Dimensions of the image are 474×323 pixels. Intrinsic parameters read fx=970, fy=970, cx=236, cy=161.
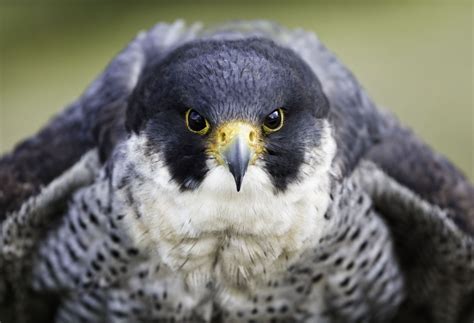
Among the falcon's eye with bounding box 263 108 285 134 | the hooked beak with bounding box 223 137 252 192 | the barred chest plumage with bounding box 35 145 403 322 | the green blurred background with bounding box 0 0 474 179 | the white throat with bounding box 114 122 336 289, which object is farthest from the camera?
the green blurred background with bounding box 0 0 474 179

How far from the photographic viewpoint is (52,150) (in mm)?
5438

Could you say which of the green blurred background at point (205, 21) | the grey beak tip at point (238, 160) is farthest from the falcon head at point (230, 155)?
the green blurred background at point (205, 21)

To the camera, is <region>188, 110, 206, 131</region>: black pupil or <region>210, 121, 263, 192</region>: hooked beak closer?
<region>210, 121, 263, 192</region>: hooked beak

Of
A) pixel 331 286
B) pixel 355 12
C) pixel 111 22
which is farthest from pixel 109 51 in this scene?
pixel 331 286

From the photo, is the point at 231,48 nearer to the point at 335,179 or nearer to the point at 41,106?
the point at 335,179

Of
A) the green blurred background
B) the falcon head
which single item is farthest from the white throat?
the green blurred background

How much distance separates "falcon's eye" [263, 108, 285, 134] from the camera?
14.1ft

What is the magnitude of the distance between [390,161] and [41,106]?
6.69 m

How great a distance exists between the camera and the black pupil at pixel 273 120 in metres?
4.29

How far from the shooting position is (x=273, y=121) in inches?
170

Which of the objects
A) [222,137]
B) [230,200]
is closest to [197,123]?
[222,137]

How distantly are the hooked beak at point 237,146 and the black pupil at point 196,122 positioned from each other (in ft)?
0.28

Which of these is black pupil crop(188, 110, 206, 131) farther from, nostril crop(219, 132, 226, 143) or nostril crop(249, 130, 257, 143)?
nostril crop(249, 130, 257, 143)

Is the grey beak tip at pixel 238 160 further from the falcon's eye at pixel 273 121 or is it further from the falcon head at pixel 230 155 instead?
the falcon's eye at pixel 273 121
